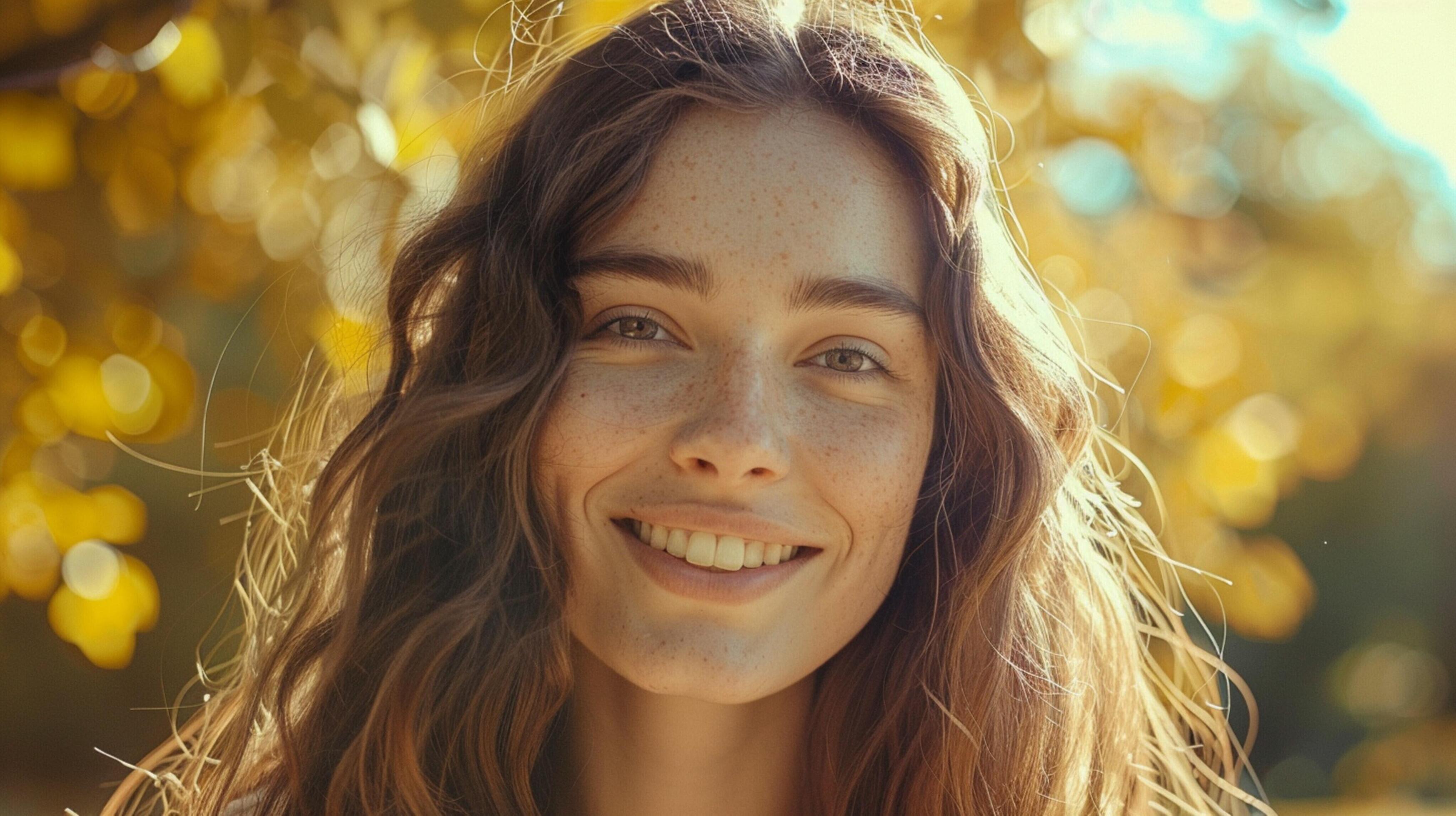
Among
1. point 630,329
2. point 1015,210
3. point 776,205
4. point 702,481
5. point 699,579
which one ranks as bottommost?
point 699,579

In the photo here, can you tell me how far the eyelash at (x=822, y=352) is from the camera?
168 centimetres

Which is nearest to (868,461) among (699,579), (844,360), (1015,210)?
(844,360)

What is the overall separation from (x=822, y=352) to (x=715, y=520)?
273 millimetres

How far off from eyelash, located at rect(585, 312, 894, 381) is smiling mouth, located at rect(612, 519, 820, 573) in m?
0.24

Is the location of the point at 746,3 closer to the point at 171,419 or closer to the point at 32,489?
the point at 171,419

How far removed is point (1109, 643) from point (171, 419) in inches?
100

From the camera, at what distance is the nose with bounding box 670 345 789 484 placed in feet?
5.16

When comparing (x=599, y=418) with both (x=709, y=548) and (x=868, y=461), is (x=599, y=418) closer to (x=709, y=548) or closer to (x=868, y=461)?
(x=709, y=548)

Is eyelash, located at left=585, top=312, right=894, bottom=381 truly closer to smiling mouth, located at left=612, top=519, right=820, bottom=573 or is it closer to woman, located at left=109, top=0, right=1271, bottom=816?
woman, located at left=109, top=0, right=1271, bottom=816

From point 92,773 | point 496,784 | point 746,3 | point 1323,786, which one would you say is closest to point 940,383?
point 746,3

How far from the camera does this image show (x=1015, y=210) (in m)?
3.19

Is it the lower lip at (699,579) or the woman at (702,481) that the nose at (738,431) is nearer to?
the woman at (702,481)

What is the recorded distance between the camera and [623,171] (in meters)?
1.69

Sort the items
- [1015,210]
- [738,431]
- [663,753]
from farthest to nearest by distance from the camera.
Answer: [1015,210] < [663,753] < [738,431]
